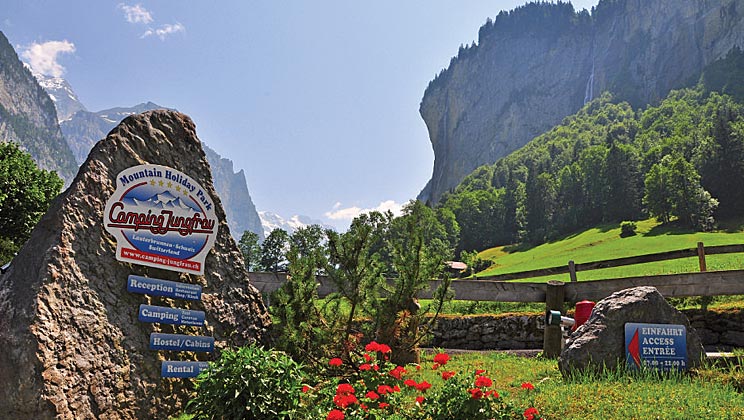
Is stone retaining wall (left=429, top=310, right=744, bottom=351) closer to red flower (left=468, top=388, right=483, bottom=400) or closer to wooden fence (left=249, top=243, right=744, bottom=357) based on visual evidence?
wooden fence (left=249, top=243, right=744, bottom=357)

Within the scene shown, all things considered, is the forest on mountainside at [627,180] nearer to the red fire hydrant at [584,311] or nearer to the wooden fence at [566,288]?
the wooden fence at [566,288]

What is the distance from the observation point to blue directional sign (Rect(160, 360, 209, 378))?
19.6 feet

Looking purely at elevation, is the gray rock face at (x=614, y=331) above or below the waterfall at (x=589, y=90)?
below

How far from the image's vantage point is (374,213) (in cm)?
772

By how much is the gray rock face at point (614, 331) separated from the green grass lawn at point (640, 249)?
47.4 ft

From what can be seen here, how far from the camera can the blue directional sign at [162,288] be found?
5938 millimetres

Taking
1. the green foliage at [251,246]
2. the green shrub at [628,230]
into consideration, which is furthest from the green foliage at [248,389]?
the green shrub at [628,230]

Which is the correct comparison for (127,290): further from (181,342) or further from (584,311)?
(584,311)

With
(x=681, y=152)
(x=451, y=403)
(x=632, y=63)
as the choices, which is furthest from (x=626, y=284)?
(x=632, y=63)

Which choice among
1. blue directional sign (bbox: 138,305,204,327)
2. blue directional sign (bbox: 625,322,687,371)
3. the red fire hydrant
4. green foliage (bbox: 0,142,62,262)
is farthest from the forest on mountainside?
blue directional sign (bbox: 138,305,204,327)

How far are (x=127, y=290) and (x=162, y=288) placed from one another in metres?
0.42

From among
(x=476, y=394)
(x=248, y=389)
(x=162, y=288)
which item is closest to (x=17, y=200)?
(x=162, y=288)

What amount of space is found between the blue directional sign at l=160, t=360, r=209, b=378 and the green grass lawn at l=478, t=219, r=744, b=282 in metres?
19.8

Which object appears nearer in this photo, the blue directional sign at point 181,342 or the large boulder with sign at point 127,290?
the large boulder with sign at point 127,290
